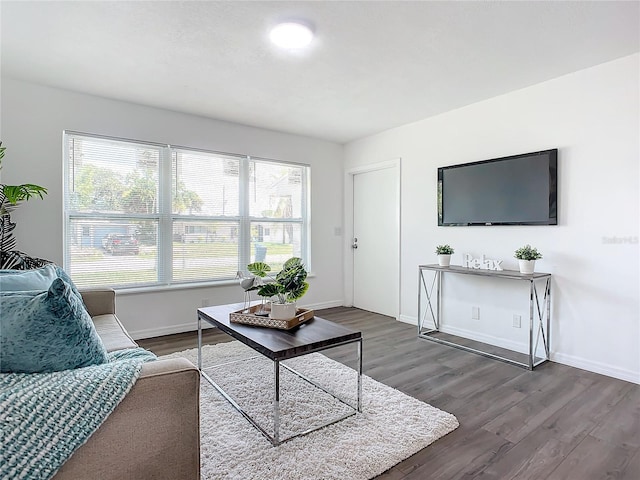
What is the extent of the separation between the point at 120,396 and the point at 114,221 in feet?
9.76

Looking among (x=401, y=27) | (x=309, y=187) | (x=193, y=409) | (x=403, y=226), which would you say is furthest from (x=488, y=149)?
(x=193, y=409)

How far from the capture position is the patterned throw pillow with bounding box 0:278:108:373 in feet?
3.83

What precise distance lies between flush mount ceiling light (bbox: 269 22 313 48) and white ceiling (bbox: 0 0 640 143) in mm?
64

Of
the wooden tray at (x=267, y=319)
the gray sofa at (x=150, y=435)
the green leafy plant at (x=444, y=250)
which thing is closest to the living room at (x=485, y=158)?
the green leafy plant at (x=444, y=250)

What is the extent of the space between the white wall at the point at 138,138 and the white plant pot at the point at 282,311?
208cm

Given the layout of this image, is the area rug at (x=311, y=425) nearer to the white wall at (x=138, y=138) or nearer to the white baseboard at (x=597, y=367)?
the white wall at (x=138, y=138)

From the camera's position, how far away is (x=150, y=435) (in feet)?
4.06

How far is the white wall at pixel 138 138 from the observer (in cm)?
321

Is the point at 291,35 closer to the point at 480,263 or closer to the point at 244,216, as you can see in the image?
the point at 244,216

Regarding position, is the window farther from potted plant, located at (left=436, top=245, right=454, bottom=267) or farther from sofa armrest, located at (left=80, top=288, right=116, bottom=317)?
potted plant, located at (left=436, top=245, right=454, bottom=267)

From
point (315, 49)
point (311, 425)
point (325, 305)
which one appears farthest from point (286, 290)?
point (325, 305)

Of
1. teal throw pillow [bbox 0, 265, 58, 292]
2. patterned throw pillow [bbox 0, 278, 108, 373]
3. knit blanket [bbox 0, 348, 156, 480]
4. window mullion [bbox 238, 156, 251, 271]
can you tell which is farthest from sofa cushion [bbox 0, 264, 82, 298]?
window mullion [bbox 238, 156, 251, 271]

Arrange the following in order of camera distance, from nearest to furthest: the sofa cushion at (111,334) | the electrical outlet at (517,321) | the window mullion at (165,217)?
the sofa cushion at (111,334)
the electrical outlet at (517,321)
the window mullion at (165,217)

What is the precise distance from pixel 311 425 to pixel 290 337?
505 mm
